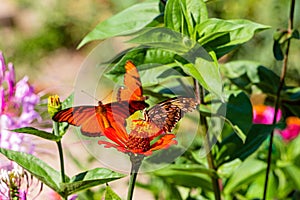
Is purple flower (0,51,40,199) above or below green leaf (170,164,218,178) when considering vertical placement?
above

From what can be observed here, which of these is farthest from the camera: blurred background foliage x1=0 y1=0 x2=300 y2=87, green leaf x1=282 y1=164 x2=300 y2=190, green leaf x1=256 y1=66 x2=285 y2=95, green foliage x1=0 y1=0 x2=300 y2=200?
blurred background foliage x1=0 y1=0 x2=300 y2=87

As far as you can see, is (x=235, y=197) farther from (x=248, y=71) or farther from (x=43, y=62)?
(x=43, y=62)

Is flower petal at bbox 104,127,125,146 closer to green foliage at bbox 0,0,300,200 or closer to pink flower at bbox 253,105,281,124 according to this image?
green foliage at bbox 0,0,300,200

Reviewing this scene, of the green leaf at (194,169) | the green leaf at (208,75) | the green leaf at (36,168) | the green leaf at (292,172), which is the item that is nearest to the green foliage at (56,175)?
the green leaf at (36,168)

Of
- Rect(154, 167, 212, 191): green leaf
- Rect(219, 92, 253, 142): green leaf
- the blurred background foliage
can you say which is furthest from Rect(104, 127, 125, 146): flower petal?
the blurred background foliage

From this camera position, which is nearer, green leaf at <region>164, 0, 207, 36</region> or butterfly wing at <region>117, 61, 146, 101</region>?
butterfly wing at <region>117, 61, 146, 101</region>

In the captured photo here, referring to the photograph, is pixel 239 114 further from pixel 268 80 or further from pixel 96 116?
pixel 96 116

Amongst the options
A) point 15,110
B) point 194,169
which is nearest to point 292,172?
point 194,169
